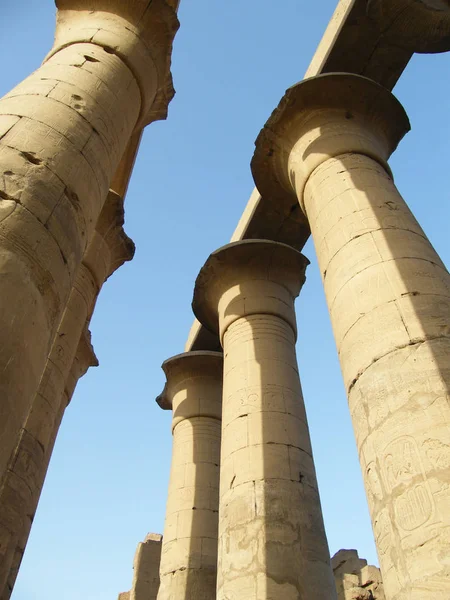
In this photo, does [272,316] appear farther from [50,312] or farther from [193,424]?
[50,312]

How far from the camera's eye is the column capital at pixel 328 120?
8648 mm

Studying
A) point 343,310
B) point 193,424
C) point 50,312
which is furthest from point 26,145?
point 193,424

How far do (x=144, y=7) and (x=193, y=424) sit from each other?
8688 millimetres

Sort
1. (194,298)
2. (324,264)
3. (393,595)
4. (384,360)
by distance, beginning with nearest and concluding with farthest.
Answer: (393,595) < (384,360) < (324,264) < (194,298)

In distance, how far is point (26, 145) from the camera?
4820 mm

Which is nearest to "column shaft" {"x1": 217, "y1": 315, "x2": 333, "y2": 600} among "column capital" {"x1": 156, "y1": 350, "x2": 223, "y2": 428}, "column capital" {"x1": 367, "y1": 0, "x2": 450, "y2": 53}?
"column capital" {"x1": 156, "y1": 350, "x2": 223, "y2": 428}

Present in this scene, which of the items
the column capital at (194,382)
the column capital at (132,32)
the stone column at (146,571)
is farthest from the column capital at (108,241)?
the stone column at (146,571)

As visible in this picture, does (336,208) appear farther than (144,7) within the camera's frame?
No

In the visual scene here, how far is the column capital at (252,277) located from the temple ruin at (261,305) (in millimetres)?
44

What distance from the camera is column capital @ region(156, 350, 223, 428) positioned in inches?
511

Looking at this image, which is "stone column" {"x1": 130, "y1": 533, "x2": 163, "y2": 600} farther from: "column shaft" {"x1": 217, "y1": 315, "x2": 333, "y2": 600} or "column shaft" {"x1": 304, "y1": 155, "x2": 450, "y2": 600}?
"column shaft" {"x1": 304, "y1": 155, "x2": 450, "y2": 600}

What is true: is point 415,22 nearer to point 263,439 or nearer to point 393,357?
point 393,357

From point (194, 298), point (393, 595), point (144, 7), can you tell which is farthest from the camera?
point (194, 298)

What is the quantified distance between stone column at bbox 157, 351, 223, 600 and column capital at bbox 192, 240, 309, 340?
226 cm
